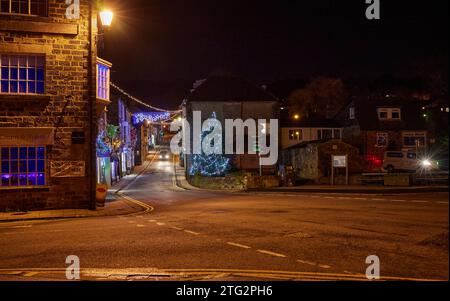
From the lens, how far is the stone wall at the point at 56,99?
2050 cm

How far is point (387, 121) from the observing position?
57938mm

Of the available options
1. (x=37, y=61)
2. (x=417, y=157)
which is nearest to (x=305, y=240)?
(x=37, y=61)

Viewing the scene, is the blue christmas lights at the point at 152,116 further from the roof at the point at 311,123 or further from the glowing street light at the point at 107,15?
the glowing street light at the point at 107,15

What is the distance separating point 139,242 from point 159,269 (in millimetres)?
3028

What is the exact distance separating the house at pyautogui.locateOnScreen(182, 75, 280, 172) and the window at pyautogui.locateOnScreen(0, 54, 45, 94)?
1266 inches

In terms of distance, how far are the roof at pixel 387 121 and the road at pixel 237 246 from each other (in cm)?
4207

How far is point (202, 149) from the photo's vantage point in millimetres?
48406

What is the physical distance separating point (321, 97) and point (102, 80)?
2242 inches

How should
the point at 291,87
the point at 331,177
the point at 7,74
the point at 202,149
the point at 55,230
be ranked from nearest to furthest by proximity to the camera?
the point at 55,230 < the point at 7,74 < the point at 331,177 < the point at 202,149 < the point at 291,87

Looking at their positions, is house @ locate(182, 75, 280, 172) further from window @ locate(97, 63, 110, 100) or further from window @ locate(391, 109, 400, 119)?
window @ locate(97, 63, 110, 100)

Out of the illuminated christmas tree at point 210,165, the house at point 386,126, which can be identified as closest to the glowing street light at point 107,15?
the illuminated christmas tree at point 210,165

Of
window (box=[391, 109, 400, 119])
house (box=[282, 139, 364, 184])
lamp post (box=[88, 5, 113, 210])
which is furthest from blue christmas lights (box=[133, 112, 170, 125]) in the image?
lamp post (box=[88, 5, 113, 210])

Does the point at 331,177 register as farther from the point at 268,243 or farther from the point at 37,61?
the point at 268,243

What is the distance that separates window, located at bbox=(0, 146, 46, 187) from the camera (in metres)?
20.8
